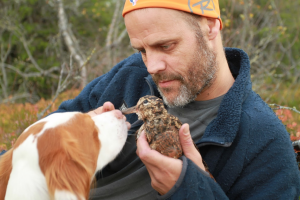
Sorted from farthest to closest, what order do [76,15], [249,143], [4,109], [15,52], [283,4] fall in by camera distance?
[76,15]
[15,52]
[283,4]
[4,109]
[249,143]

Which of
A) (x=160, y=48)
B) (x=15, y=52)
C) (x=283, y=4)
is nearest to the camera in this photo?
(x=160, y=48)

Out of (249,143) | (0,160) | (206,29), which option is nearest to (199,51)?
(206,29)

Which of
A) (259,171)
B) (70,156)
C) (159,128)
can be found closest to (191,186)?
(159,128)

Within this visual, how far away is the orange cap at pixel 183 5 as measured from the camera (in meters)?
2.55

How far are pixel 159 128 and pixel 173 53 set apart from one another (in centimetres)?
74

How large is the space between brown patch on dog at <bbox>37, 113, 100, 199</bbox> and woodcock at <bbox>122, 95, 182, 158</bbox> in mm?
504

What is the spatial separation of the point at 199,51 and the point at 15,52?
1016 centimetres

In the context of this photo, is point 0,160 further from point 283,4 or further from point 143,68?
point 283,4

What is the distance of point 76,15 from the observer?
11.9m

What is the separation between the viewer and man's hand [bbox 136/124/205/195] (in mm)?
2166

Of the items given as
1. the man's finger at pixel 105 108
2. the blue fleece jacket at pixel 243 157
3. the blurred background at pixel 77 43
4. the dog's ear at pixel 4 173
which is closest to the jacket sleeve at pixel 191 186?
the blue fleece jacket at pixel 243 157

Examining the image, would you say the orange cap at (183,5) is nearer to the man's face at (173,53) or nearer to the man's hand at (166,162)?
the man's face at (173,53)

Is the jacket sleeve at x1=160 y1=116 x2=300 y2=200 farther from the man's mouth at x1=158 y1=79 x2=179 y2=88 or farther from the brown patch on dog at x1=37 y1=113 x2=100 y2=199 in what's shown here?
the man's mouth at x1=158 y1=79 x2=179 y2=88

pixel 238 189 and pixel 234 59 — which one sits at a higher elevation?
pixel 234 59
